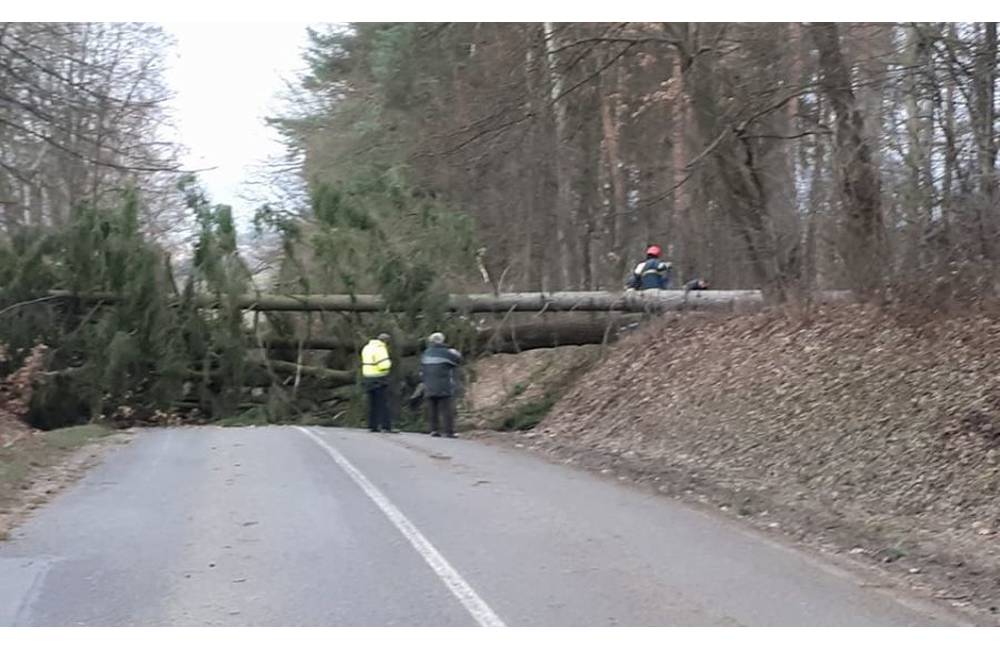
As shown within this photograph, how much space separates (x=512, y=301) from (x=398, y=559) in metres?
16.7

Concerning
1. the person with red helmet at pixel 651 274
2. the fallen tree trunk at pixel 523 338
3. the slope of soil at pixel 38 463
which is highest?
the person with red helmet at pixel 651 274

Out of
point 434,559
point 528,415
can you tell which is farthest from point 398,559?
point 528,415

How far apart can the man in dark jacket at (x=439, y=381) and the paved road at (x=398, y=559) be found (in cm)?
661

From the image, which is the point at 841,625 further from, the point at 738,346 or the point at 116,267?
the point at 116,267

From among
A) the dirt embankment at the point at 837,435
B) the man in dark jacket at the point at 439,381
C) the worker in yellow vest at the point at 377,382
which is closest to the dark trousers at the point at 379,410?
the worker in yellow vest at the point at 377,382

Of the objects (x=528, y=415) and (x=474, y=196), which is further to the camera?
(x=474, y=196)

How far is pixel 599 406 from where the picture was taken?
21.5m

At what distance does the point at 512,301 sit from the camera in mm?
25672

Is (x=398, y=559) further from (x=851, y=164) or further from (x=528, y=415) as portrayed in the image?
(x=528, y=415)

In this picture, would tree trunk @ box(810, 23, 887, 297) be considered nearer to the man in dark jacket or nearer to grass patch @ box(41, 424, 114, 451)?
the man in dark jacket

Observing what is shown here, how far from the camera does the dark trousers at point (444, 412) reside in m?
21.6

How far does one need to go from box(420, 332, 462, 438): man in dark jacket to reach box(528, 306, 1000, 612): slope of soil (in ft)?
5.87

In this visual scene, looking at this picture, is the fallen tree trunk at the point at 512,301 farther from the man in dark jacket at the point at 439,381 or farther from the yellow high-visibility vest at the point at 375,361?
the man in dark jacket at the point at 439,381

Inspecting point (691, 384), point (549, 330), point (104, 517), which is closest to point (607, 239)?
point (549, 330)
